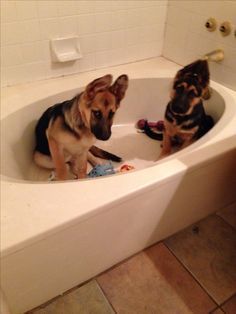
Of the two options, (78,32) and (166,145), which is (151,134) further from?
(78,32)

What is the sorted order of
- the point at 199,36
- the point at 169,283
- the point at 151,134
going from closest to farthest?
the point at 169,283
the point at 199,36
the point at 151,134

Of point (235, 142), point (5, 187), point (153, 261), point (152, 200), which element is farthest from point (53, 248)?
point (235, 142)

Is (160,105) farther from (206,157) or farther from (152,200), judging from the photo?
(152,200)

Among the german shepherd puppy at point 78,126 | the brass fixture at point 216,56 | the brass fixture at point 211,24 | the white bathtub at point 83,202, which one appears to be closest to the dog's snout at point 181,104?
the white bathtub at point 83,202

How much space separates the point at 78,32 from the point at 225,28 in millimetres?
750

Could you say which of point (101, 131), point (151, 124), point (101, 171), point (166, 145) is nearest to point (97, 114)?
point (101, 131)

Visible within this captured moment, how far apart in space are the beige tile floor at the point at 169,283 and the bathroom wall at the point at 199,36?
2.81 ft

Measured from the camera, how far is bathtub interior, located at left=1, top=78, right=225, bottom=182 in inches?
50.8

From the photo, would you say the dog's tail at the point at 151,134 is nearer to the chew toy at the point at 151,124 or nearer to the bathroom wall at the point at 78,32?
the chew toy at the point at 151,124

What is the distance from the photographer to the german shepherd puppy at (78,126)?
43.0 inches

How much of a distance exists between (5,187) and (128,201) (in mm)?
395


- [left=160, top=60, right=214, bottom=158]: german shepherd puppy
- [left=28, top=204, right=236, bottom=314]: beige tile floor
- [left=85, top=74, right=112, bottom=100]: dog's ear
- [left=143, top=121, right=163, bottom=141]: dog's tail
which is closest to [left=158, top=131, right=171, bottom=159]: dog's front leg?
[left=160, top=60, right=214, bottom=158]: german shepherd puppy

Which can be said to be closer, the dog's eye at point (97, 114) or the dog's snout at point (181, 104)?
the dog's eye at point (97, 114)

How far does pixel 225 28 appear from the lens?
1424 millimetres
